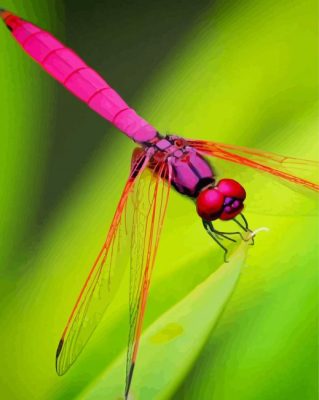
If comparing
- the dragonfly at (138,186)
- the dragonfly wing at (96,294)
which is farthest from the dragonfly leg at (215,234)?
the dragonfly wing at (96,294)

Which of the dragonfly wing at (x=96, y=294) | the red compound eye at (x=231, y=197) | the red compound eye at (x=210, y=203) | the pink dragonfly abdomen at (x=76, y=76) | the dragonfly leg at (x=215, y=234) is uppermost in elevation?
the pink dragonfly abdomen at (x=76, y=76)

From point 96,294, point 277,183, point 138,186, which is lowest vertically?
point 96,294

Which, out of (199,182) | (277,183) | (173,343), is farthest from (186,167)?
(173,343)

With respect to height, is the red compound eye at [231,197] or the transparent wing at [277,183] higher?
the transparent wing at [277,183]

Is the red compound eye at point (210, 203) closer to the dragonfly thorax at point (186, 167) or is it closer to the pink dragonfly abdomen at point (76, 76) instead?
the dragonfly thorax at point (186, 167)

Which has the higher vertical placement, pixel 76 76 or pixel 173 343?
pixel 76 76

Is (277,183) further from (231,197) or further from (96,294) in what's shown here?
(96,294)

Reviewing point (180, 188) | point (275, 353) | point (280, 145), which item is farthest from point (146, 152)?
point (275, 353)
